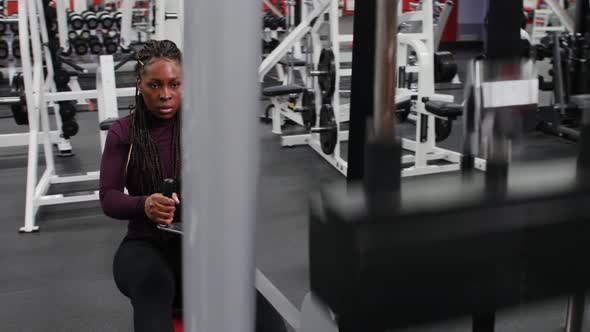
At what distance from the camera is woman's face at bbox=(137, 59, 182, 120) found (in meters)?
1.81

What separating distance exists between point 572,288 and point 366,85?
1.29 ft

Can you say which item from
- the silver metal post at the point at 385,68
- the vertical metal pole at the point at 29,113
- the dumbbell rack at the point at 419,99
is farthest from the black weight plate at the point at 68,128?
the silver metal post at the point at 385,68

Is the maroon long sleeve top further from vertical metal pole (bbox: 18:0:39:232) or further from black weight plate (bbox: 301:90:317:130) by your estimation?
black weight plate (bbox: 301:90:317:130)

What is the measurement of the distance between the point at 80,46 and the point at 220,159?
18.0 feet

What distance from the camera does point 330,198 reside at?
51 centimetres

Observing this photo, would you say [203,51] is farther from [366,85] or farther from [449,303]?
[366,85]

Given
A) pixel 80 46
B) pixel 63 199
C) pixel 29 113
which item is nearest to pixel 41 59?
pixel 29 113

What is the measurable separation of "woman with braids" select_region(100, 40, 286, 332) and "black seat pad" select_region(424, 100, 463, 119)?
2502mm

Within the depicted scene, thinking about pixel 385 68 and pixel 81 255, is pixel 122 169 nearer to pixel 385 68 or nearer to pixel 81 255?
pixel 385 68

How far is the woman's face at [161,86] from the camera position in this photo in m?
1.81

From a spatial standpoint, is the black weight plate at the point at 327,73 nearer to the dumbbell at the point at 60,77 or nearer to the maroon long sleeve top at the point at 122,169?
the dumbbell at the point at 60,77

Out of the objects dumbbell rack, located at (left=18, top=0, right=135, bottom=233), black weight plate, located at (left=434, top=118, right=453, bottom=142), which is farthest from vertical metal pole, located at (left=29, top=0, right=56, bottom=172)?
black weight plate, located at (left=434, top=118, right=453, bottom=142)

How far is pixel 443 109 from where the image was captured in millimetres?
4008

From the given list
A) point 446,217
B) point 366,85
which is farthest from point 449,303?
point 366,85
